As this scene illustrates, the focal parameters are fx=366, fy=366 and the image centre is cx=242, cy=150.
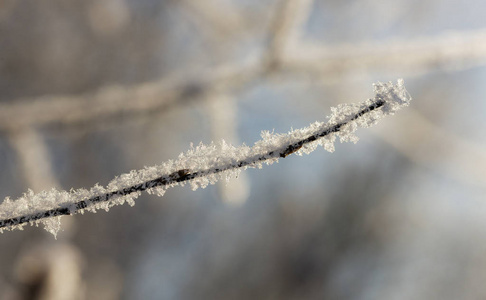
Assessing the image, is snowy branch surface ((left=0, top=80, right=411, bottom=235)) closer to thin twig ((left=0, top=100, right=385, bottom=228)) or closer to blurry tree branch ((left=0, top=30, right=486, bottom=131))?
thin twig ((left=0, top=100, right=385, bottom=228))

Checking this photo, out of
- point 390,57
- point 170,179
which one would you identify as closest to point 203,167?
point 170,179

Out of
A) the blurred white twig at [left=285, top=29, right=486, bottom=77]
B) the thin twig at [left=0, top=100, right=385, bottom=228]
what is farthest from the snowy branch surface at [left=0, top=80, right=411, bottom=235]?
the blurred white twig at [left=285, top=29, right=486, bottom=77]

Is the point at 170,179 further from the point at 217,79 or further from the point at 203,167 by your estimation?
the point at 217,79

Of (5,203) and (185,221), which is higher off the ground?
(185,221)

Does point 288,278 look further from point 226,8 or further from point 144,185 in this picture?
point 144,185

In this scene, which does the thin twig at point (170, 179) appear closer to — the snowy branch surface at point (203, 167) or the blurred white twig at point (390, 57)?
the snowy branch surface at point (203, 167)

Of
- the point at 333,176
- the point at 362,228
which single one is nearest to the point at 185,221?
the point at 333,176

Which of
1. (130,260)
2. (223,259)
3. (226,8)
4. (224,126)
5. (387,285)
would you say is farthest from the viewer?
(387,285)

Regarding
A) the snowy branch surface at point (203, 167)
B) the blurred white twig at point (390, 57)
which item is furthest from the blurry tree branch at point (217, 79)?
the snowy branch surface at point (203, 167)
